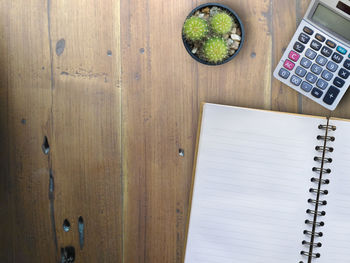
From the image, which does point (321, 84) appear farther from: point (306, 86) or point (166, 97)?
point (166, 97)

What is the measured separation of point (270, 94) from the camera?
2.03ft

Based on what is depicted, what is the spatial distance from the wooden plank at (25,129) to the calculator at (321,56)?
0.43 meters

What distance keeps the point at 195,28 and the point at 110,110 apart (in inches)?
8.2

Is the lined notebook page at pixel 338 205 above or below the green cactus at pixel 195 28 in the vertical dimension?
below

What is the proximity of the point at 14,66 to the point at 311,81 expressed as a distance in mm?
515

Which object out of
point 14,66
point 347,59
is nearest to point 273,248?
point 347,59

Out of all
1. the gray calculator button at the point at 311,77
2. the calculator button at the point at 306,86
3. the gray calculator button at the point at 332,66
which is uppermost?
the gray calculator button at the point at 332,66

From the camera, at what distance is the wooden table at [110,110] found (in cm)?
61

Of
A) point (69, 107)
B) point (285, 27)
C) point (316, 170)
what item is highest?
point (285, 27)

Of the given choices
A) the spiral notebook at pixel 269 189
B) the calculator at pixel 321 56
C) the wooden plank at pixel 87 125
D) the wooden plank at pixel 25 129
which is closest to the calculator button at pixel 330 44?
the calculator at pixel 321 56

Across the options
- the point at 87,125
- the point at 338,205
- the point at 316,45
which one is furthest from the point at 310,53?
the point at 87,125

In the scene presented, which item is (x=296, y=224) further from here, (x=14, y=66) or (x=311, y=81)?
(x=14, y=66)

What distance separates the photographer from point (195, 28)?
55cm

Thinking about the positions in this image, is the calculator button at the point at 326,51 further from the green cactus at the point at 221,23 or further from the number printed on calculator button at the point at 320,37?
the green cactus at the point at 221,23
